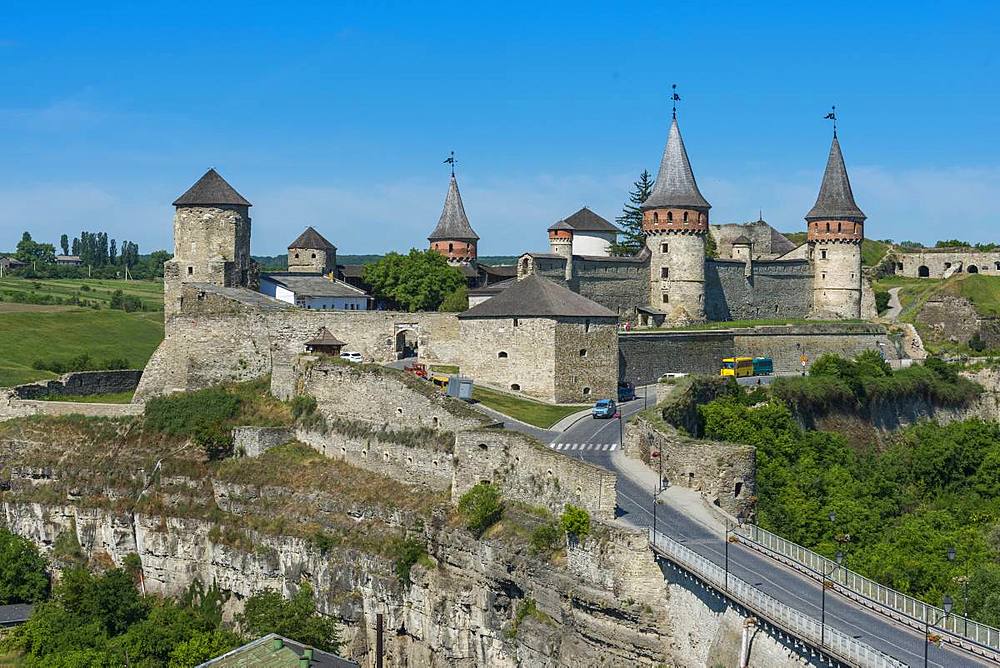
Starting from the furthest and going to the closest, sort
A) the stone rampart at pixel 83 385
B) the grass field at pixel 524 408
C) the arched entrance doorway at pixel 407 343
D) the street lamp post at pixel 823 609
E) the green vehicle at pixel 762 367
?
the green vehicle at pixel 762 367 < the stone rampart at pixel 83 385 < the arched entrance doorway at pixel 407 343 < the grass field at pixel 524 408 < the street lamp post at pixel 823 609

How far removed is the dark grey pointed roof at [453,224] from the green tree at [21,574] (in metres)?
32.4

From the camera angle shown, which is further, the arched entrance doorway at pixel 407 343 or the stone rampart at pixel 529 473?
the arched entrance doorway at pixel 407 343

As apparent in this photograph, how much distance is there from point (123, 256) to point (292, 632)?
487 feet

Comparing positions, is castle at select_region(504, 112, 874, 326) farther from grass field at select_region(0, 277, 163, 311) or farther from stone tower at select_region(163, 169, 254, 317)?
grass field at select_region(0, 277, 163, 311)

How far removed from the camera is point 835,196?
87250 millimetres

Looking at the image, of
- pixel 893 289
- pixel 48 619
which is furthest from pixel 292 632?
pixel 893 289

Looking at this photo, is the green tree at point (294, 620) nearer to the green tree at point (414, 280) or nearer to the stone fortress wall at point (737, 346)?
the stone fortress wall at point (737, 346)

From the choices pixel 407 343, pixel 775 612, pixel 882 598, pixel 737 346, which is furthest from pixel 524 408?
pixel 775 612

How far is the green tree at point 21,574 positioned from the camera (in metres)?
55.5

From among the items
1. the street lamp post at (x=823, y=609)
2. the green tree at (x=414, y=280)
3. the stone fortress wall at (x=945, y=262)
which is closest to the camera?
the street lamp post at (x=823, y=609)

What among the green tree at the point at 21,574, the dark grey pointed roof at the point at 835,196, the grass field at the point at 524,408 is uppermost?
the dark grey pointed roof at the point at 835,196

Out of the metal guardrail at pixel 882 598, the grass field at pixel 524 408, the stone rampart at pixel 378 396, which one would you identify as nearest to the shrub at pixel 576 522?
the metal guardrail at pixel 882 598

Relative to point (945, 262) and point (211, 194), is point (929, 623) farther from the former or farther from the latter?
point (945, 262)

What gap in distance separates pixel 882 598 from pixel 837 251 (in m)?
56.0
